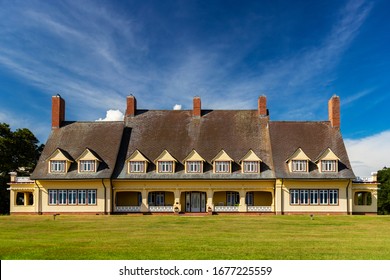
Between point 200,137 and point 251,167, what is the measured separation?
21.3 ft

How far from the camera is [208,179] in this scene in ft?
129

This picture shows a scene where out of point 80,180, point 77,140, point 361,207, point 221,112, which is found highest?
point 221,112

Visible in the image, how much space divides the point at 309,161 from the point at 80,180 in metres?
22.4

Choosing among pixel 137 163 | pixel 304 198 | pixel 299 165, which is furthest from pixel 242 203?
pixel 137 163

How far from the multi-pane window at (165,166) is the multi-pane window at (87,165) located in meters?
6.47

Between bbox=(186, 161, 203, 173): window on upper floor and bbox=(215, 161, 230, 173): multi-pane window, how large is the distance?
5.48ft

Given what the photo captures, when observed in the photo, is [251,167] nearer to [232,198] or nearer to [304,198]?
[232,198]

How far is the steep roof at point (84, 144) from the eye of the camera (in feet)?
130

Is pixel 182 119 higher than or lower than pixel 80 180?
higher

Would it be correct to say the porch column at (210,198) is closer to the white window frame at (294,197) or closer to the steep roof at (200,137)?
the steep roof at (200,137)

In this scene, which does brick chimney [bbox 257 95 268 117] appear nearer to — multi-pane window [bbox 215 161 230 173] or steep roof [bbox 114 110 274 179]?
steep roof [bbox 114 110 274 179]

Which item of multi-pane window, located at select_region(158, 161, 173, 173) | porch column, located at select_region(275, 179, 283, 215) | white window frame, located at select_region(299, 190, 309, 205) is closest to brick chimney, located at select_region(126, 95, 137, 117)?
multi-pane window, located at select_region(158, 161, 173, 173)
